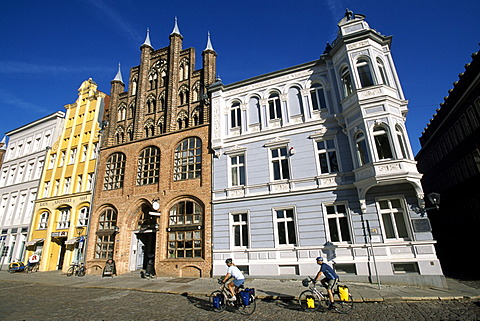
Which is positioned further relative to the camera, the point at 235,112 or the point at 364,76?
the point at 235,112

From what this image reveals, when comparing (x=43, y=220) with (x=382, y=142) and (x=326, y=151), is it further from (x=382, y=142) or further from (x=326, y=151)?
(x=382, y=142)

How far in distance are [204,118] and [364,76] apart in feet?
37.3

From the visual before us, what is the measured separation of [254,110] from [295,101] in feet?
9.88

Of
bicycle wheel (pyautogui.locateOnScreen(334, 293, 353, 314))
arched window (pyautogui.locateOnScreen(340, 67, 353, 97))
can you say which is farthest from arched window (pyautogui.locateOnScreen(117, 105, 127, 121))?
bicycle wheel (pyautogui.locateOnScreen(334, 293, 353, 314))

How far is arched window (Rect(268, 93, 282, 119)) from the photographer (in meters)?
16.7

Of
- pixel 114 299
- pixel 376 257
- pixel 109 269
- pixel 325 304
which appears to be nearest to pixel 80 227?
pixel 109 269

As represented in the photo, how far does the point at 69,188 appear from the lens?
23.8 m

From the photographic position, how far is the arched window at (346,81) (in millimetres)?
14633

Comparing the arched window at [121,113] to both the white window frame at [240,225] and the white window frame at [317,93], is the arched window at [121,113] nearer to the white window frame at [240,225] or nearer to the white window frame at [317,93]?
the white window frame at [240,225]

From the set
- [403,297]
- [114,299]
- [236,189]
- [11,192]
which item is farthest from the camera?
[11,192]

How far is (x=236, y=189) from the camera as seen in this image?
1609 centimetres

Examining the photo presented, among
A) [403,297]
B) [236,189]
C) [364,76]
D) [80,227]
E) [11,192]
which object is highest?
[364,76]

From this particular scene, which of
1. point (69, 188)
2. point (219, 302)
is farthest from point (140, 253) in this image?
point (219, 302)

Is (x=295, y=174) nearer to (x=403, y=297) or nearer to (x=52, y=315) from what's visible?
(x=403, y=297)
